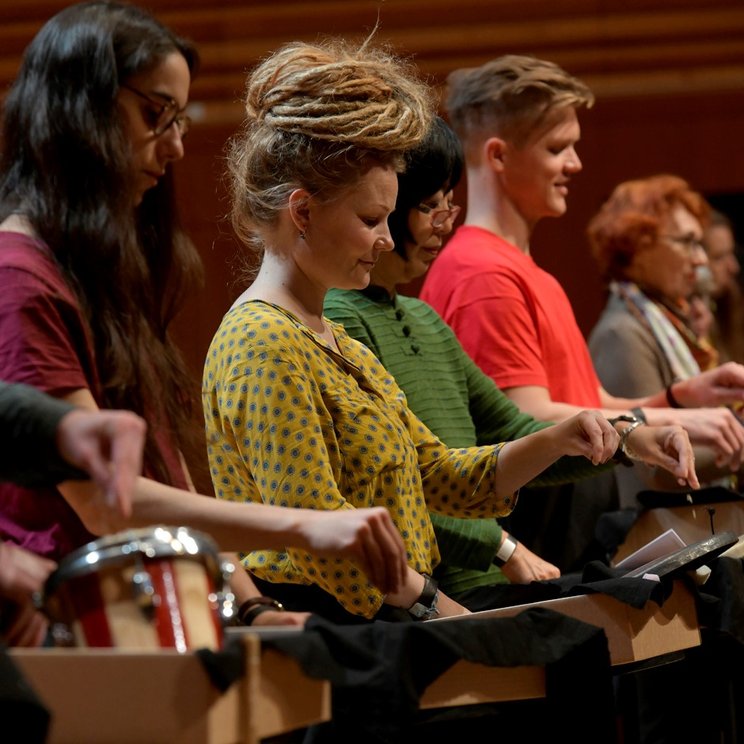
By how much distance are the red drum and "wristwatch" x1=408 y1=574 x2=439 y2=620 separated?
589 millimetres

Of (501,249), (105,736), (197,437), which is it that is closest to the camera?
(105,736)

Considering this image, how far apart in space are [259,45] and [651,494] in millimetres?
2868

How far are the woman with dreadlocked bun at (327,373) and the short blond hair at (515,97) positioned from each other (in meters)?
0.84

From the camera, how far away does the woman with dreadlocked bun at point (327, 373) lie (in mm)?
1835

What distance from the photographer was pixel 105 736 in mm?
1285

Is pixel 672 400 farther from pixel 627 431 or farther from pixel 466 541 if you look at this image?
pixel 466 541

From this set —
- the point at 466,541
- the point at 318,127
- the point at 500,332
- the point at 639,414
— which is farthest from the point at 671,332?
the point at 318,127

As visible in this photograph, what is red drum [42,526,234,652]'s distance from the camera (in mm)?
1301

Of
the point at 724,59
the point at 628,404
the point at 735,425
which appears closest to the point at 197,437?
the point at 735,425

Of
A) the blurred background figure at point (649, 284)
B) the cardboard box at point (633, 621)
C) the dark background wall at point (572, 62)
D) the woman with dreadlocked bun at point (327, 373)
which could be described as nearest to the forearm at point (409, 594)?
the woman with dreadlocked bun at point (327, 373)

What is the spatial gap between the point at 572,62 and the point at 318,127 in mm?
3305

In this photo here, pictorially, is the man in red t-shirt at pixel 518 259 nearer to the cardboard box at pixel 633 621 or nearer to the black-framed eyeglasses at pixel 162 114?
A: the cardboard box at pixel 633 621

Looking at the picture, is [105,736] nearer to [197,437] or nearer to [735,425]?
[197,437]

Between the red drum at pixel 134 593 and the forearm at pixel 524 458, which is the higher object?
the red drum at pixel 134 593
